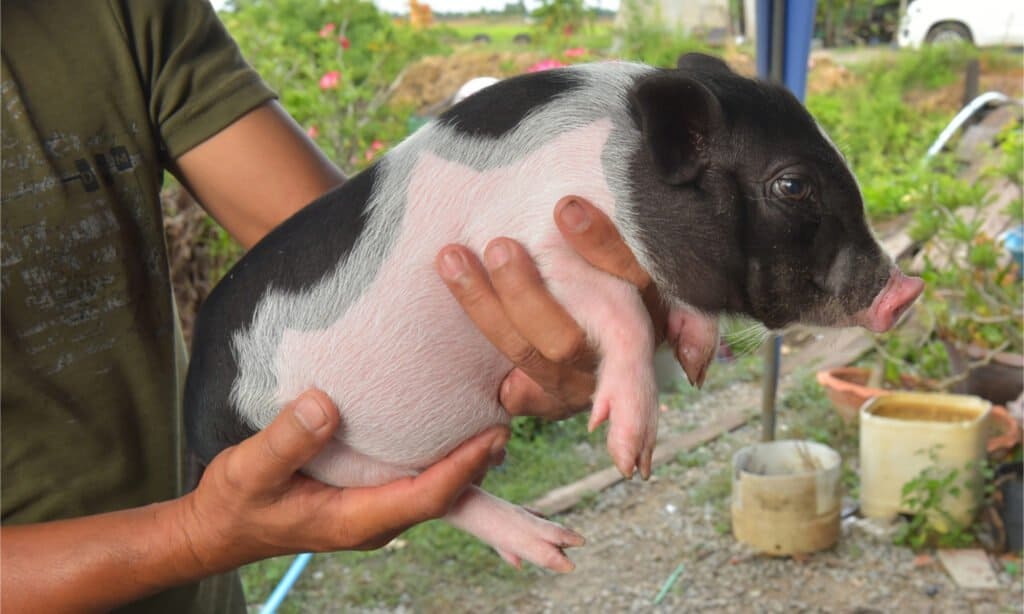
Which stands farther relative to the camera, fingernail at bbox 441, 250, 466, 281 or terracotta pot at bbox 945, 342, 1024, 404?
terracotta pot at bbox 945, 342, 1024, 404

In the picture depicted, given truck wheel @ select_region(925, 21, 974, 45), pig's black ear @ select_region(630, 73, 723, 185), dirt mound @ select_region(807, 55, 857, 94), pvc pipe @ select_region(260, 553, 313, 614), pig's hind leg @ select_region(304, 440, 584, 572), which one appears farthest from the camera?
truck wheel @ select_region(925, 21, 974, 45)

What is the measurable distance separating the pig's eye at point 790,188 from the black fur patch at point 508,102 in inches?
14.3

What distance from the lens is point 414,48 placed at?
1020 cm

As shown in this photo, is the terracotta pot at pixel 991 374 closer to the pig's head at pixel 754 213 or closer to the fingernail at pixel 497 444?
the pig's head at pixel 754 213

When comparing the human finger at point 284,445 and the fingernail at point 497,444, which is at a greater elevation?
the human finger at point 284,445

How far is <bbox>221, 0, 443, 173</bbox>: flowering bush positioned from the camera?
6.20 meters

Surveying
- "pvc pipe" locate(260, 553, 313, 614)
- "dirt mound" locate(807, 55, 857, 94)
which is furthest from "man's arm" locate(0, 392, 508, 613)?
"dirt mound" locate(807, 55, 857, 94)

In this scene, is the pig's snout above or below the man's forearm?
above

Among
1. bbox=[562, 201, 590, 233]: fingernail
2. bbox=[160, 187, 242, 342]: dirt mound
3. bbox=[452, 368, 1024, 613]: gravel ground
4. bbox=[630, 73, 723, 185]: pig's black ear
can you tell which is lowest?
bbox=[452, 368, 1024, 613]: gravel ground

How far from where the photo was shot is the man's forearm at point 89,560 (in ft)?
5.30

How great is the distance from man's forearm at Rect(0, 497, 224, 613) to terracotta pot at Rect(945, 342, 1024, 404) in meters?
4.47

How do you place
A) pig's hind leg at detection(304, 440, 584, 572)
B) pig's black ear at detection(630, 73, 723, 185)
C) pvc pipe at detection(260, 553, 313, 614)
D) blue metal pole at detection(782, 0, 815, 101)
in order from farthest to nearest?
pvc pipe at detection(260, 553, 313, 614)
blue metal pole at detection(782, 0, 815, 101)
pig's hind leg at detection(304, 440, 584, 572)
pig's black ear at detection(630, 73, 723, 185)

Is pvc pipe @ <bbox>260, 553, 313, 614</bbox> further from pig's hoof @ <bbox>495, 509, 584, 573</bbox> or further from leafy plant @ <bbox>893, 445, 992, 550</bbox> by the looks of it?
leafy plant @ <bbox>893, 445, 992, 550</bbox>

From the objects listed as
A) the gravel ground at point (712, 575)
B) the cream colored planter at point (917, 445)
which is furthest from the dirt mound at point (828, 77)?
the gravel ground at point (712, 575)
